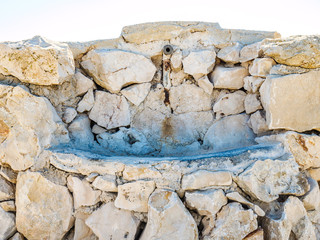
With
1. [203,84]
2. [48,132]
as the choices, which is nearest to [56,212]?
[48,132]

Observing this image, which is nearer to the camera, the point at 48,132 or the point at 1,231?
the point at 1,231

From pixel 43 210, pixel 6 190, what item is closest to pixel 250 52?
pixel 43 210

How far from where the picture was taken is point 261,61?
2064 millimetres

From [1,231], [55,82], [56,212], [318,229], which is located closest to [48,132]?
[55,82]

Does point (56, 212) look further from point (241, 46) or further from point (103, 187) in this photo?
point (241, 46)

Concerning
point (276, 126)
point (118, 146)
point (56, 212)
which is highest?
point (276, 126)

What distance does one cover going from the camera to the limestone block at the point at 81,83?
2.29 metres

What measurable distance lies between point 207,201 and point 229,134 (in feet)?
2.77

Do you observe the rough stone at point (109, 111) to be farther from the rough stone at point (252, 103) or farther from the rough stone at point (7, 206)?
the rough stone at point (252, 103)

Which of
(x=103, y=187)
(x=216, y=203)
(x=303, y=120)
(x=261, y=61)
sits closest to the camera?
(x=216, y=203)

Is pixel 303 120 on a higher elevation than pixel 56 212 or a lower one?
higher

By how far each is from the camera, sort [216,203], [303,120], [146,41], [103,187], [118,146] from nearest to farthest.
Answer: [216,203] → [103,187] → [303,120] → [118,146] → [146,41]

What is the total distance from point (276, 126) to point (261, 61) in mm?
534

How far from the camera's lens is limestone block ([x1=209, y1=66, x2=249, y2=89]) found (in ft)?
7.64
